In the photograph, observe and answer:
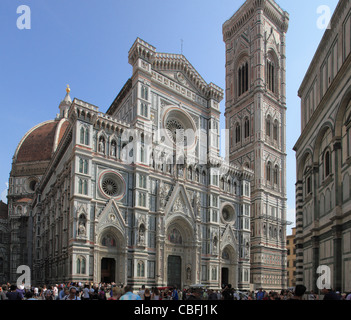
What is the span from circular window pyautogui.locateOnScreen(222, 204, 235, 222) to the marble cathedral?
0.13m

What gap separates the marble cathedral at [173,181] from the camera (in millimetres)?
37406

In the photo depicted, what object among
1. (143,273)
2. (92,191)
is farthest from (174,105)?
(143,273)

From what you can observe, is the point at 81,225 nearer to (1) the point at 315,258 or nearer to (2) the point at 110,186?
(2) the point at 110,186

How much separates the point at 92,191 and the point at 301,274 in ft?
68.2

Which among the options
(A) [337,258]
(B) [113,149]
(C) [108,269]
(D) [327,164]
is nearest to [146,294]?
(A) [337,258]

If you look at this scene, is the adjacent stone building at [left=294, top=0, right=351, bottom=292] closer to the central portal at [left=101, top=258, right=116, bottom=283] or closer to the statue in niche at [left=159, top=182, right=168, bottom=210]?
the statue in niche at [left=159, top=182, right=168, bottom=210]

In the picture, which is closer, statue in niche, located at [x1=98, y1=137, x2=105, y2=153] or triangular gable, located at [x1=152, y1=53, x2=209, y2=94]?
statue in niche, located at [x1=98, y1=137, x2=105, y2=153]

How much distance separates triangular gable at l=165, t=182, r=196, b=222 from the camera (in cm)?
4228

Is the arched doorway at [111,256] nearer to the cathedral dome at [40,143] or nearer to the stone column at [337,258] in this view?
the stone column at [337,258]

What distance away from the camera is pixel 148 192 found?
1603 inches

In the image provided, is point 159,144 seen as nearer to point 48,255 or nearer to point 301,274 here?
point 48,255

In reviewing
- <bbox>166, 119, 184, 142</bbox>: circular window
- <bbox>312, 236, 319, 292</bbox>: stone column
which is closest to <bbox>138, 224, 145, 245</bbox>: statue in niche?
<bbox>166, 119, 184, 142</bbox>: circular window

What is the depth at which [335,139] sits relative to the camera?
17031mm

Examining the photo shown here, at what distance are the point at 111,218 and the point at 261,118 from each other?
101ft
